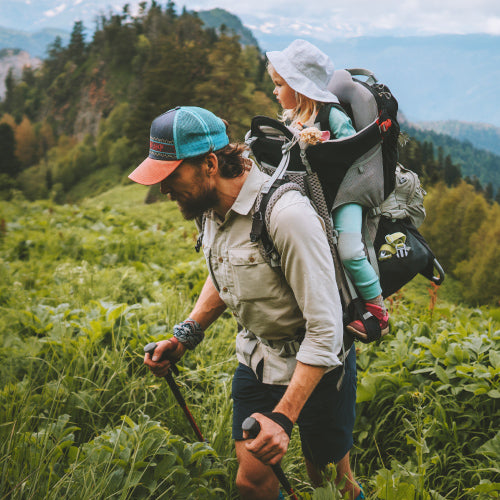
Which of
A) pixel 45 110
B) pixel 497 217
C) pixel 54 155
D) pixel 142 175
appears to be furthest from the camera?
pixel 45 110

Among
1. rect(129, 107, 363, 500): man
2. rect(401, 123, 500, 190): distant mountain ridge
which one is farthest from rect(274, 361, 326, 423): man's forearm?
rect(401, 123, 500, 190): distant mountain ridge

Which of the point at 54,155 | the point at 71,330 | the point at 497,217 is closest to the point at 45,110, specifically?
the point at 54,155

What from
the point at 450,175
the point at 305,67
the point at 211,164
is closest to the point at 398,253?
the point at 211,164

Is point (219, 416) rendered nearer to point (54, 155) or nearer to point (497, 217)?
point (497, 217)

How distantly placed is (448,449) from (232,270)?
203 centimetres

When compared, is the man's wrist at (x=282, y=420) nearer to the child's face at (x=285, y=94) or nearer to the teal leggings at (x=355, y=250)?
the teal leggings at (x=355, y=250)

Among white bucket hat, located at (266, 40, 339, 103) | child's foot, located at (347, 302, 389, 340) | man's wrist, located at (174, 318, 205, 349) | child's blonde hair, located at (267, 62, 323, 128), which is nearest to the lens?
child's foot, located at (347, 302, 389, 340)

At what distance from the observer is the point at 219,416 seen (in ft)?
9.68

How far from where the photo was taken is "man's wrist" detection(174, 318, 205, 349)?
2410mm

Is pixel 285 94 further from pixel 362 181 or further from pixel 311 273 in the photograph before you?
pixel 311 273

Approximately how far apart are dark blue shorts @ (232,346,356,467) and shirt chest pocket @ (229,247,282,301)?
0.51 m

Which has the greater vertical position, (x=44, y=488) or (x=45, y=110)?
(x=44, y=488)

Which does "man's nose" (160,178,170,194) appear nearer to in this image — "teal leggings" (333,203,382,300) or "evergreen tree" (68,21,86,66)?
"teal leggings" (333,203,382,300)

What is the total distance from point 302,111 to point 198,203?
1.16 m
